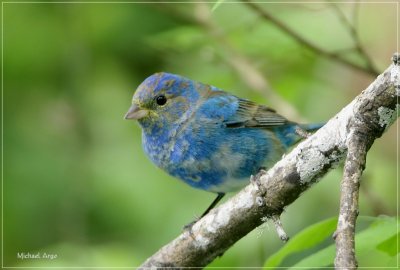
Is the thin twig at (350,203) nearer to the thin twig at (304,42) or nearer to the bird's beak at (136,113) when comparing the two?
the thin twig at (304,42)

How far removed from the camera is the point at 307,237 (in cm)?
291

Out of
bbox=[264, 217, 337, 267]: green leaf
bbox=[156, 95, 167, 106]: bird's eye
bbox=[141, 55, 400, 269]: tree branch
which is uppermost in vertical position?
bbox=[156, 95, 167, 106]: bird's eye

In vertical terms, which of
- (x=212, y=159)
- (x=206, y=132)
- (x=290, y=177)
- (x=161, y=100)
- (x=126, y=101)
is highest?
(x=126, y=101)

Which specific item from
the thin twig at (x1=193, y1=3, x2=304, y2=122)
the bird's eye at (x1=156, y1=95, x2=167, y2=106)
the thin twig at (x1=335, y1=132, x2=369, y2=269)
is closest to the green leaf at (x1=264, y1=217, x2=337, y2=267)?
the thin twig at (x1=335, y1=132, x2=369, y2=269)

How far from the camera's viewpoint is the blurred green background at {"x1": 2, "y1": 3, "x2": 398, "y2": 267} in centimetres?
506

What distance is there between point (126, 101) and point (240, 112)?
102 inches

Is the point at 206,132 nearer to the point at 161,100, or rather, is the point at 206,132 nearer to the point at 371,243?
the point at 161,100

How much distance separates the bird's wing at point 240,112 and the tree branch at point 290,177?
1.20 m

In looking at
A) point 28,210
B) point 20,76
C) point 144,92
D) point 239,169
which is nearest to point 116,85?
point 20,76

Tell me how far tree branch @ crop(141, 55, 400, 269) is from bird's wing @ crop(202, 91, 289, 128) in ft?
3.94

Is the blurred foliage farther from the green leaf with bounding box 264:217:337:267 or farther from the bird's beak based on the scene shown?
the bird's beak

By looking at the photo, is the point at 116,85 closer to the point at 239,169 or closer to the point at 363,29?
the point at 363,29

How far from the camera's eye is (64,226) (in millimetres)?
6137

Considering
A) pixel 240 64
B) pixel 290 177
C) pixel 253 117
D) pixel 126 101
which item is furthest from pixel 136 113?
pixel 126 101
